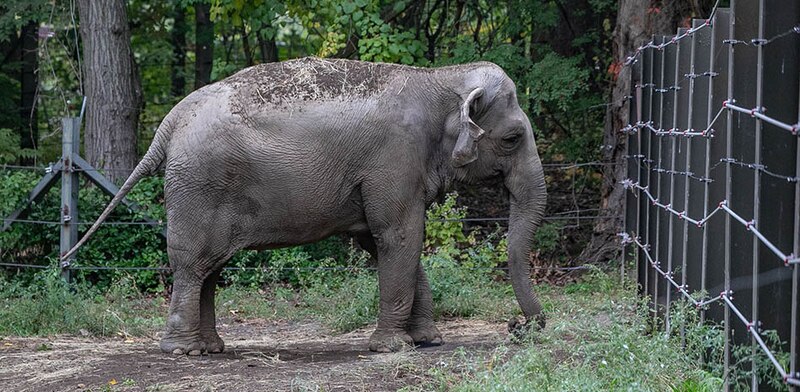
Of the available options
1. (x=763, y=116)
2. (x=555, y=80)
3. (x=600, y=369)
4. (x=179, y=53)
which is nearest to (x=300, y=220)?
(x=600, y=369)

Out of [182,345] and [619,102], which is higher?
[619,102]

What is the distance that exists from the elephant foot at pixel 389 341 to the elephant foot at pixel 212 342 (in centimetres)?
117

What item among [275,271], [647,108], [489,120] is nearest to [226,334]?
[275,271]

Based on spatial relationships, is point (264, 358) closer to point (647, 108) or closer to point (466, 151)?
point (466, 151)

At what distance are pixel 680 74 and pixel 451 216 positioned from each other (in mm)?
6067

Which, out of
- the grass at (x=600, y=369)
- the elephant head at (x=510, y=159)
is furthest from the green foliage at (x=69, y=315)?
the grass at (x=600, y=369)

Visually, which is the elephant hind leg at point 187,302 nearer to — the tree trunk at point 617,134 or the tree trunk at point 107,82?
the tree trunk at point 617,134

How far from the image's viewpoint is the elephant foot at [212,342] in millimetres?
8875

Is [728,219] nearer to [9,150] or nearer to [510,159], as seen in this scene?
[510,159]

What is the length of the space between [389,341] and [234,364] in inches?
47.3

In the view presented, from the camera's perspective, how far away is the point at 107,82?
47.5 ft

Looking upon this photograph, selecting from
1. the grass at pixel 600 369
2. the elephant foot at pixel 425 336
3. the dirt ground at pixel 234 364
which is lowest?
the dirt ground at pixel 234 364

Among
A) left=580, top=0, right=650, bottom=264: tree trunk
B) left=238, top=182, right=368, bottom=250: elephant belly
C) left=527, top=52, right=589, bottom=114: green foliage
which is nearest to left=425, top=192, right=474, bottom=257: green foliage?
left=580, top=0, right=650, bottom=264: tree trunk

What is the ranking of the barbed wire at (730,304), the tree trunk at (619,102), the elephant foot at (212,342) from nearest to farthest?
the barbed wire at (730,304)
the elephant foot at (212,342)
the tree trunk at (619,102)
